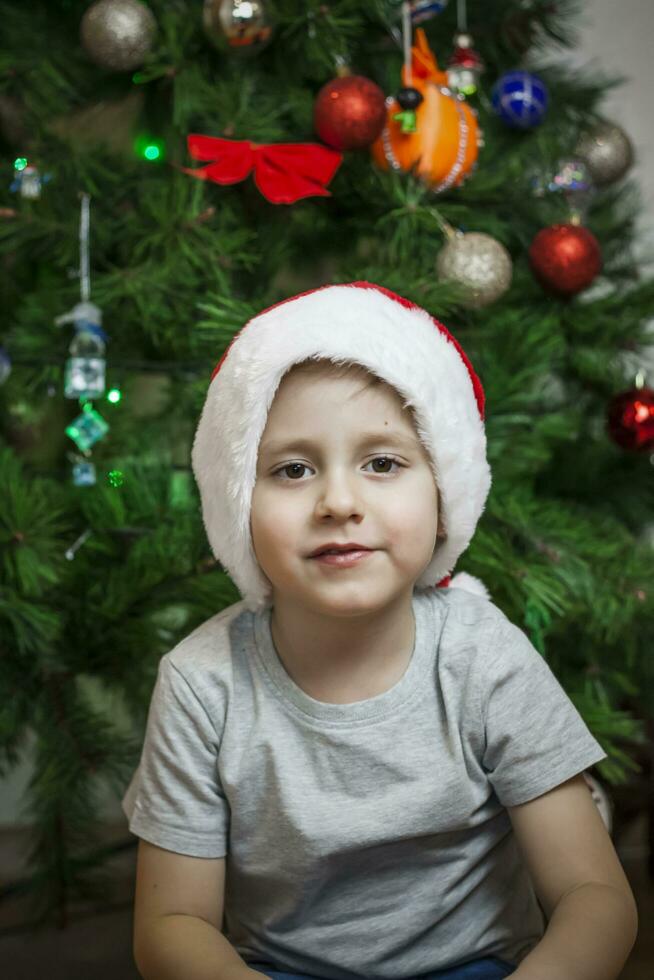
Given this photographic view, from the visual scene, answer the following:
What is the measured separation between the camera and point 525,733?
81 centimetres

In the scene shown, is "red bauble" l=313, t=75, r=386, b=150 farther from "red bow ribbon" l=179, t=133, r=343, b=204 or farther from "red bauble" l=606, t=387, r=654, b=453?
"red bauble" l=606, t=387, r=654, b=453

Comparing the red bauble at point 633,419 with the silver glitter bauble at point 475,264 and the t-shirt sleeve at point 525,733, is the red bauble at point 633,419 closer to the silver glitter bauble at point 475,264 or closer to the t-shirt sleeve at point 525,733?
the silver glitter bauble at point 475,264

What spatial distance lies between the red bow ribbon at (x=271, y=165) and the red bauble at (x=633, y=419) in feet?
1.58

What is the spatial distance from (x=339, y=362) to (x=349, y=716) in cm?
28

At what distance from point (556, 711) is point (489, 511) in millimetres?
412

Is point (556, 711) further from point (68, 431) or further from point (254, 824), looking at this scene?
point (68, 431)

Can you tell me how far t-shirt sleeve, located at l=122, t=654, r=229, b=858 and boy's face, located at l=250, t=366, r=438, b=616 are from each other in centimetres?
14

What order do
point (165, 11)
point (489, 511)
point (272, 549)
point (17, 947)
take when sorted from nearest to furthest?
point (272, 549) → point (489, 511) → point (165, 11) → point (17, 947)

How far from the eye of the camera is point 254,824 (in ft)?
2.71

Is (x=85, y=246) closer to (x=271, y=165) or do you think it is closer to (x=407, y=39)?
(x=271, y=165)

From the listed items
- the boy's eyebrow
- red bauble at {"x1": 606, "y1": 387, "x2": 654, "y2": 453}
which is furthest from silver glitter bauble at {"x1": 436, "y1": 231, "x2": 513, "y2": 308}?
the boy's eyebrow

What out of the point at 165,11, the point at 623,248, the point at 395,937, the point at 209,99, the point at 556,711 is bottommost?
the point at 395,937

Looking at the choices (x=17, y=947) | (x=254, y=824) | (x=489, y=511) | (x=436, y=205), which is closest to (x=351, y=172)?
(x=436, y=205)

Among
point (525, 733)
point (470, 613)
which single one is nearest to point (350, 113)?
point (470, 613)
